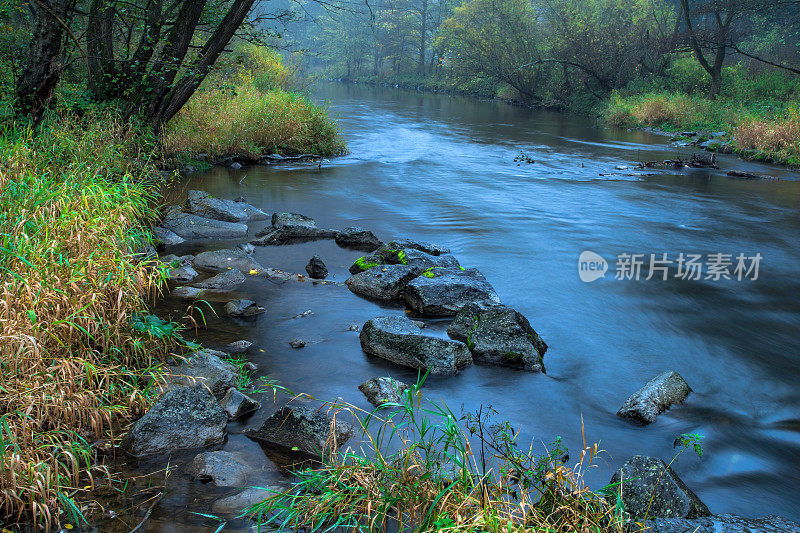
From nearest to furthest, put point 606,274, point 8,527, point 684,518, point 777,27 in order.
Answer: point 8,527, point 684,518, point 606,274, point 777,27

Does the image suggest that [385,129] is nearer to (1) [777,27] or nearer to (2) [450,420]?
(2) [450,420]

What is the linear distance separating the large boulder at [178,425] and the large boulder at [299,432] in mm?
244

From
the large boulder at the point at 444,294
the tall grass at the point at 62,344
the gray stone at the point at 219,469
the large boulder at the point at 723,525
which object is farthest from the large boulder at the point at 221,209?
the large boulder at the point at 723,525

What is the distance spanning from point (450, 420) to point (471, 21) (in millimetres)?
39812

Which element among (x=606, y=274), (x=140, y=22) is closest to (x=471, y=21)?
A: (x=140, y=22)

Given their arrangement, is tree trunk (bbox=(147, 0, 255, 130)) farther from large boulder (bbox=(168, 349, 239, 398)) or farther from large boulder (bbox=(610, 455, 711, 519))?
large boulder (bbox=(610, 455, 711, 519))

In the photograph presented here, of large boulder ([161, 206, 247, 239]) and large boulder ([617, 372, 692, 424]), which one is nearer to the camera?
large boulder ([617, 372, 692, 424])

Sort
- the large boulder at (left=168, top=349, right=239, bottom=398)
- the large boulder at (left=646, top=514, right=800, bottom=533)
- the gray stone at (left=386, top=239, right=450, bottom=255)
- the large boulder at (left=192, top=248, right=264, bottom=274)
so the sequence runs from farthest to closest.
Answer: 1. the gray stone at (left=386, top=239, right=450, bottom=255)
2. the large boulder at (left=192, top=248, right=264, bottom=274)
3. the large boulder at (left=168, top=349, right=239, bottom=398)
4. the large boulder at (left=646, top=514, right=800, bottom=533)

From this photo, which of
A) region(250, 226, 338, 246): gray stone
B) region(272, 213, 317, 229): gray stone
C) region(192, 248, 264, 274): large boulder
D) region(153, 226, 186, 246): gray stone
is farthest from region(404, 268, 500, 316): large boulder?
region(153, 226, 186, 246): gray stone

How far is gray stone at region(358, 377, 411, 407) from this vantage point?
13.7 ft

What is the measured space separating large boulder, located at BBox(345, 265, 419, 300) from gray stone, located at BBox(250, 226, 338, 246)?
76.1 inches

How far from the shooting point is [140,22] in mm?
10695

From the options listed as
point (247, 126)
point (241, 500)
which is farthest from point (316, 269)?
point (247, 126)

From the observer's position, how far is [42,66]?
26.3 ft
